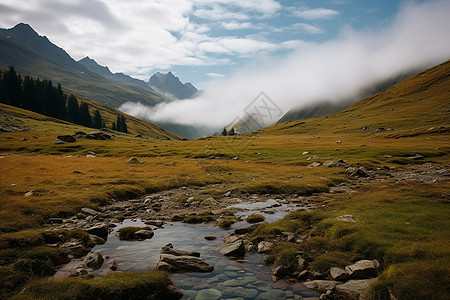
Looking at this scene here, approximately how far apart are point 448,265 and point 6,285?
19.1 m

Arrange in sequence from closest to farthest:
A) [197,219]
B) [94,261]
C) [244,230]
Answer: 1. [94,261]
2. [244,230]
3. [197,219]

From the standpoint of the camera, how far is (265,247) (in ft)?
52.1

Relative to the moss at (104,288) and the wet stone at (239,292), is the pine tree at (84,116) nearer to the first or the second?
the moss at (104,288)

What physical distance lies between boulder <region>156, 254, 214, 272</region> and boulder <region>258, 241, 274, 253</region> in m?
3.63

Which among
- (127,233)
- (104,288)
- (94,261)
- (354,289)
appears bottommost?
(127,233)

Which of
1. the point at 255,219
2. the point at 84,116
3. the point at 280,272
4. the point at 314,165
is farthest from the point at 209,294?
the point at 84,116

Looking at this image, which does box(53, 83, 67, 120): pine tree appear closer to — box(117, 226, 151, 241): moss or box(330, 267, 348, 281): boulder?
box(117, 226, 151, 241): moss

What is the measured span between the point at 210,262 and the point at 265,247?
12.2ft

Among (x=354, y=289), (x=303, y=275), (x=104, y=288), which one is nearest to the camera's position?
(x=104, y=288)

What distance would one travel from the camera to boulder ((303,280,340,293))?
37.3 feet

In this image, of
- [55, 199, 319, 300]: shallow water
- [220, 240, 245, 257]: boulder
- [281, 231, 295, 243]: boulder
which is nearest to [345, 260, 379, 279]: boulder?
[55, 199, 319, 300]: shallow water

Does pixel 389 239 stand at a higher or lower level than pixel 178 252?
higher

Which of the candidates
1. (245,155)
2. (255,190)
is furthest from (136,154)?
(255,190)

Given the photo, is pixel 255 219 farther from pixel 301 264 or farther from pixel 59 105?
pixel 59 105
